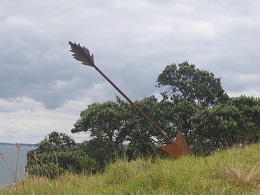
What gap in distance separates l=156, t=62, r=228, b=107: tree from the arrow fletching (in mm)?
17558

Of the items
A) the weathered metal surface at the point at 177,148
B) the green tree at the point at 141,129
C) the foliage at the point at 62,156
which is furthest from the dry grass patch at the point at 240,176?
the green tree at the point at 141,129

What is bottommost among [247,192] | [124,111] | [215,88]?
[247,192]

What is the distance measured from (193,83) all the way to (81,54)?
1806 centimetres

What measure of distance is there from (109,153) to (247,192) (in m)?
16.2

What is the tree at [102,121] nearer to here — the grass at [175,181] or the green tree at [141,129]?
the green tree at [141,129]

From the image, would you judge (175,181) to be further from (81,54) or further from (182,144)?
(81,54)

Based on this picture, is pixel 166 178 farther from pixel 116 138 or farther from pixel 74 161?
pixel 116 138

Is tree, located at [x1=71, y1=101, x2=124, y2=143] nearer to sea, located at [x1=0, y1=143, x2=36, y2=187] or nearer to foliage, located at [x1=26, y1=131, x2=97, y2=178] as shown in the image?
foliage, located at [x1=26, y1=131, x2=97, y2=178]

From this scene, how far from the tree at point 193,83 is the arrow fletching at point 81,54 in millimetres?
17558

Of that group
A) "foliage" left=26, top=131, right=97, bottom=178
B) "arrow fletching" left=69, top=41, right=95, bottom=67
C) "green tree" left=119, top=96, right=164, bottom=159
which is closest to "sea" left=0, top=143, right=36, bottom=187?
"arrow fletching" left=69, top=41, right=95, bottom=67

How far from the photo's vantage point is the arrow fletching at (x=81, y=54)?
741 cm

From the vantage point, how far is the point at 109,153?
71.3 feet

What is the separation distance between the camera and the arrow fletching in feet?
24.3

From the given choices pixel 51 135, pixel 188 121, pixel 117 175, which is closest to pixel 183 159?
pixel 117 175
